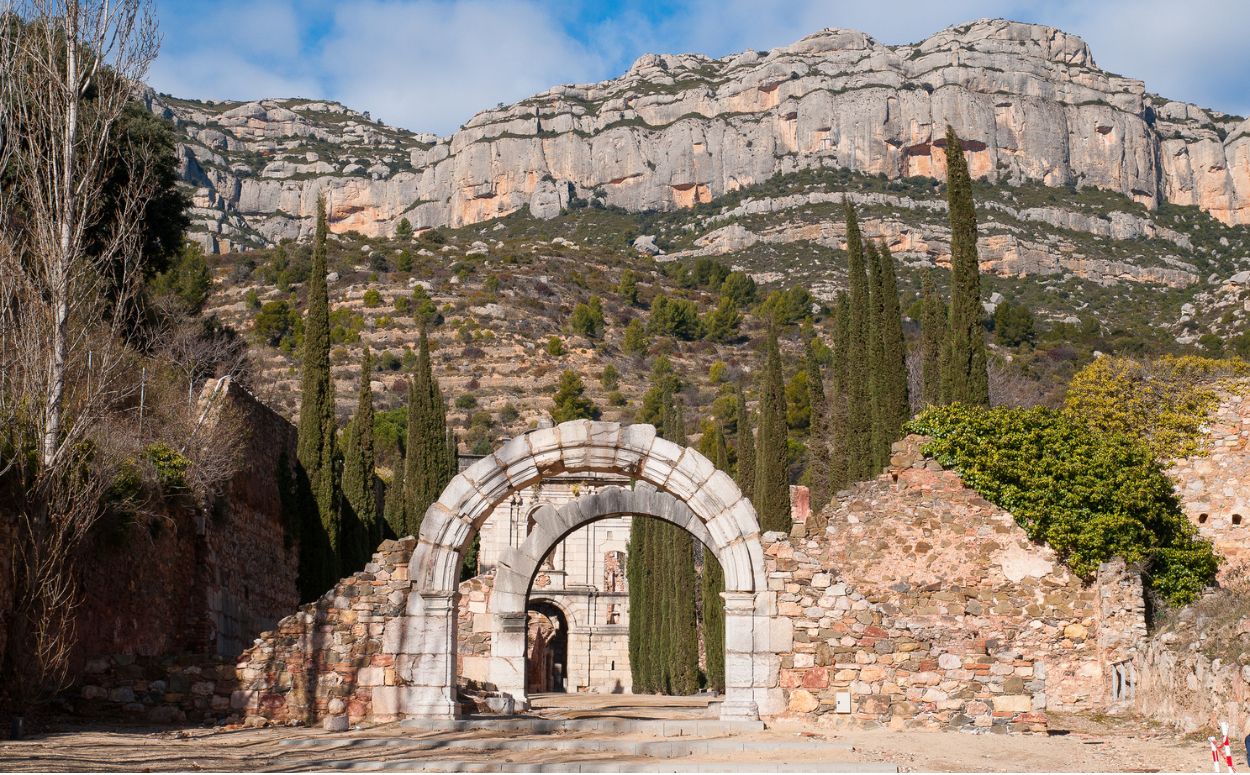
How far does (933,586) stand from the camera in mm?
18719

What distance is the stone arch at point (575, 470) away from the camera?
50.2 feet

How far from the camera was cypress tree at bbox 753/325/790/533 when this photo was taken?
88.9ft

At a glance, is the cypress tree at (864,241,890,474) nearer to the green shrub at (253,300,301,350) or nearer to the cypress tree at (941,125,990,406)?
the cypress tree at (941,125,990,406)

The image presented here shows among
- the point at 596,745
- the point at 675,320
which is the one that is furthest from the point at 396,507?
the point at 675,320

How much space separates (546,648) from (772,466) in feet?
71.8

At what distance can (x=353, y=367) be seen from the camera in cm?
6562

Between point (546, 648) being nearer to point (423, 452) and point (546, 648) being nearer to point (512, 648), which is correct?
point (423, 452)

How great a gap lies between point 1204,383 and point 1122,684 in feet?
24.4

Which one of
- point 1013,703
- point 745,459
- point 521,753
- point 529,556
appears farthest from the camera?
point 745,459

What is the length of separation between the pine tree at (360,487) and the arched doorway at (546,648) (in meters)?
7.28

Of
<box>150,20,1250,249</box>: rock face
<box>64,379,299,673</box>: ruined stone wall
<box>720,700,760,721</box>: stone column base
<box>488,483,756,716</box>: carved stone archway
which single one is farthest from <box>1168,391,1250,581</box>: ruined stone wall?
<box>150,20,1250,249</box>: rock face

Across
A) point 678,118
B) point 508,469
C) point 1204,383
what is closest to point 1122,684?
point 1204,383

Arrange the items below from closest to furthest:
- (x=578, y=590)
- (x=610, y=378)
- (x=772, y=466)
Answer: (x=772, y=466), (x=578, y=590), (x=610, y=378)

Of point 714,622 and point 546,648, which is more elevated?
point 714,622
